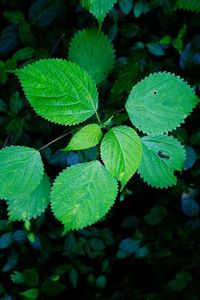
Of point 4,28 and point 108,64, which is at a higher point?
point 4,28

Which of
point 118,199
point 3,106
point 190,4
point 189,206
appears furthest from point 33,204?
point 190,4

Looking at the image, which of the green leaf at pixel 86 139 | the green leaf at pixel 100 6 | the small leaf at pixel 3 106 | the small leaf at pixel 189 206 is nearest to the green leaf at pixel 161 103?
the green leaf at pixel 86 139

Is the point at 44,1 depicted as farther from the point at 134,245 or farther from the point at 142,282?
the point at 142,282

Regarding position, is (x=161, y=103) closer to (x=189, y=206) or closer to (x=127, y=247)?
(x=189, y=206)

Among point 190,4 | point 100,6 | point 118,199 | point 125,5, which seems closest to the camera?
point 100,6

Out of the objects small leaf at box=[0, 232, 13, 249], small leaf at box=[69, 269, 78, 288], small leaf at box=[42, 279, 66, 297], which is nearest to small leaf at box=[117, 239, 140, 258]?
small leaf at box=[69, 269, 78, 288]

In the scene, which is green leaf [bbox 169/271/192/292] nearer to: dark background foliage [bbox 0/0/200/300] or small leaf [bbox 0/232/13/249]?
dark background foliage [bbox 0/0/200/300]

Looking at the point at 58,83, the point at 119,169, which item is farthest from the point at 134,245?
the point at 58,83
